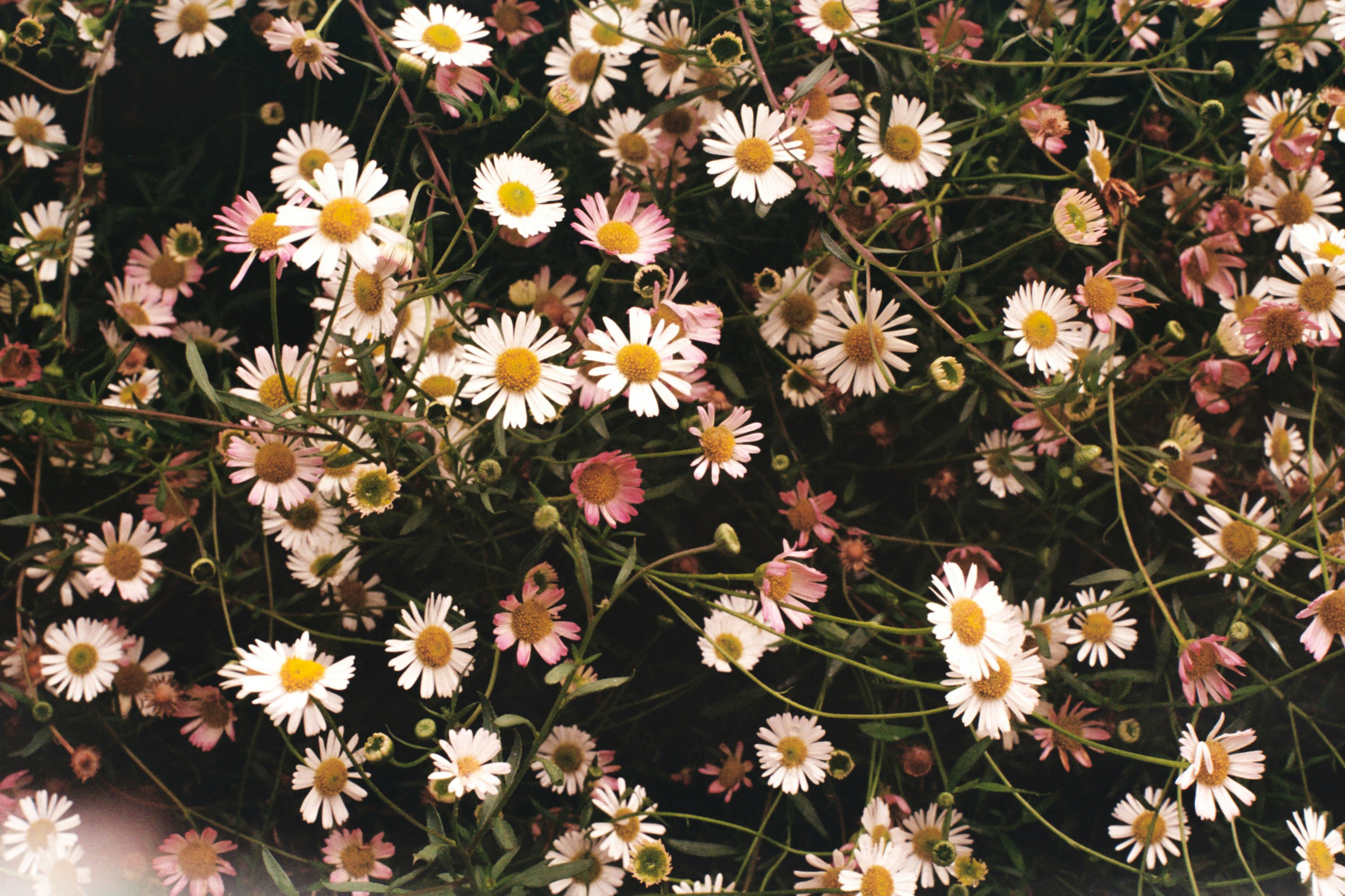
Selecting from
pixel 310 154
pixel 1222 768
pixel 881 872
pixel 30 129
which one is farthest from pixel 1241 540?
pixel 30 129

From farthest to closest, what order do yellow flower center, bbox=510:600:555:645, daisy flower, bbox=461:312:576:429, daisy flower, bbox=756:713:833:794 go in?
daisy flower, bbox=756:713:833:794, yellow flower center, bbox=510:600:555:645, daisy flower, bbox=461:312:576:429

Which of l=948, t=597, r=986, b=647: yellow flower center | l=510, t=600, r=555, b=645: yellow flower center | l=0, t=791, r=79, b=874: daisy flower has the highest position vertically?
l=948, t=597, r=986, b=647: yellow flower center

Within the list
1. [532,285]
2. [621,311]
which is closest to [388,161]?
[532,285]

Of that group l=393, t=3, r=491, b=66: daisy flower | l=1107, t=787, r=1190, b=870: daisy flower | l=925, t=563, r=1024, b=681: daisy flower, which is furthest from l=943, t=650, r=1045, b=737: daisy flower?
l=393, t=3, r=491, b=66: daisy flower

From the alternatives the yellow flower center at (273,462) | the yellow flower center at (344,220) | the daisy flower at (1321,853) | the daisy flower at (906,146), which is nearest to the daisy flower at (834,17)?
the daisy flower at (906,146)

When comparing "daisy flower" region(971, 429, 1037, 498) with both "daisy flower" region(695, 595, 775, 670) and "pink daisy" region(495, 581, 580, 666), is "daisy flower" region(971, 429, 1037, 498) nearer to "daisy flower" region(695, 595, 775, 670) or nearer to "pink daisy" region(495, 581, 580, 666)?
"daisy flower" region(695, 595, 775, 670)

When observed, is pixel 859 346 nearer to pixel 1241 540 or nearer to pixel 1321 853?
pixel 1241 540

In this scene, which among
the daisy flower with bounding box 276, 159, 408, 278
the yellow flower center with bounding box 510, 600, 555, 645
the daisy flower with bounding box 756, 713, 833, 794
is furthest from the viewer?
the daisy flower with bounding box 756, 713, 833, 794
